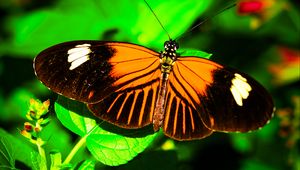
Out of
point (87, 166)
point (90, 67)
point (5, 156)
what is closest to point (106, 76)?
point (90, 67)

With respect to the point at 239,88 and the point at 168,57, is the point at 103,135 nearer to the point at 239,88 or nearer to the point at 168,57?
the point at 168,57

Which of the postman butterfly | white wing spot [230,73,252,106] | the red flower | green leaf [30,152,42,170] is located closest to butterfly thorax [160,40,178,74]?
the postman butterfly

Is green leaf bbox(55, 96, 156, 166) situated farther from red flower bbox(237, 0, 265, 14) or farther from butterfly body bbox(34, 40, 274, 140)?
red flower bbox(237, 0, 265, 14)

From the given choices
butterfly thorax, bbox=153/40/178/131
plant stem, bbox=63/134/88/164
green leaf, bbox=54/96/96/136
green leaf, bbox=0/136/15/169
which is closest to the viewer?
green leaf, bbox=0/136/15/169

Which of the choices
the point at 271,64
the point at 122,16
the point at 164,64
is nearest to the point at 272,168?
the point at 271,64

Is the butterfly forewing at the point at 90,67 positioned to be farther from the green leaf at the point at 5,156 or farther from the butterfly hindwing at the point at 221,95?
the green leaf at the point at 5,156
